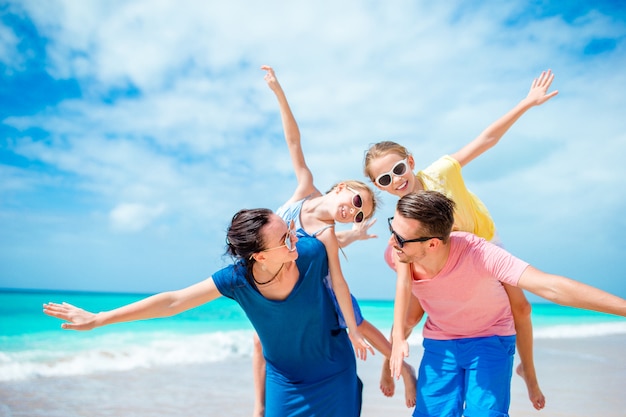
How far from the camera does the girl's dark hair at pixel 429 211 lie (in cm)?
332

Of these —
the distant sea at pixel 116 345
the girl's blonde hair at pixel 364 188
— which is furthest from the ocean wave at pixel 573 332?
the girl's blonde hair at pixel 364 188

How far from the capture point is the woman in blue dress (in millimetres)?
3281

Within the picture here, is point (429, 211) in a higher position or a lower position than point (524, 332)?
higher

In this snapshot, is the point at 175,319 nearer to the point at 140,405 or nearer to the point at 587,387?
the point at 140,405

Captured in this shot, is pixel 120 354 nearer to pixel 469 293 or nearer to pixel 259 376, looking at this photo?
pixel 259 376

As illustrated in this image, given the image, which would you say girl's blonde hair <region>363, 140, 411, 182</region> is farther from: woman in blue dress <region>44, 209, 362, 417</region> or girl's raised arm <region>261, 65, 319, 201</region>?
woman in blue dress <region>44, 209, 362, 417</region>

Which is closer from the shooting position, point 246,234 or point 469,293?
point 246,234

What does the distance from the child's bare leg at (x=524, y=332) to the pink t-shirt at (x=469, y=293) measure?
4.7 inches

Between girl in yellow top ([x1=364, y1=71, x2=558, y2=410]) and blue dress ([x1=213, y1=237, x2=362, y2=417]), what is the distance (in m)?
0.93

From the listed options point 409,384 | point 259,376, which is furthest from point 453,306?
point 259,376

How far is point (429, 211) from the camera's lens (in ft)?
10.9

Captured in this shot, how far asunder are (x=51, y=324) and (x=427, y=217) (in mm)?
18244

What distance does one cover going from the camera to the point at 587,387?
7.57 m

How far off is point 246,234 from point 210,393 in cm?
478
